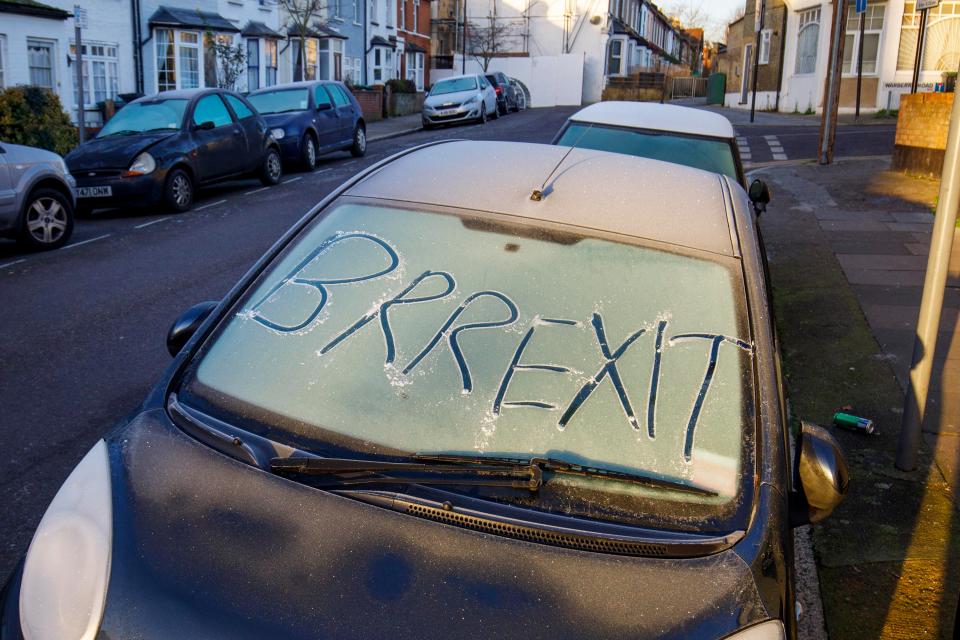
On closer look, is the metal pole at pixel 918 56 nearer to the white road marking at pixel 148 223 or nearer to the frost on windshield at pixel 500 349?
the white road marking at pixel 148 223

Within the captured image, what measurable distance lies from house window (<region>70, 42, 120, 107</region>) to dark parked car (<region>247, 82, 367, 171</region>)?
5854 millimetres

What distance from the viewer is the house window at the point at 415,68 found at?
169 feet

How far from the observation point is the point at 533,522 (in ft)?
7.25

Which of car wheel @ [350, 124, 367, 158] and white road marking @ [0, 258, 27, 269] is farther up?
car wheel @ [350, 124, 367, 158]

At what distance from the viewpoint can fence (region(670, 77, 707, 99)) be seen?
6531cm

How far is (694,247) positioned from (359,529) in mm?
1419

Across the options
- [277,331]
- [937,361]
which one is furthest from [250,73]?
[277,331]

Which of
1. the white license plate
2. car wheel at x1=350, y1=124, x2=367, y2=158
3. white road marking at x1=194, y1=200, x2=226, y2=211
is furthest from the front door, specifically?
the white license plate

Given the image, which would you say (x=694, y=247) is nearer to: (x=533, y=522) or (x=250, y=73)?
(x=533, y=522)

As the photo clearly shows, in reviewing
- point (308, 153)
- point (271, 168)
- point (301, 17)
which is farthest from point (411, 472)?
point (301, 17)

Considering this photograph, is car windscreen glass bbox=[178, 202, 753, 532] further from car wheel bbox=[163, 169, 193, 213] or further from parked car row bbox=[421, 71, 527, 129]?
parked car row bbox=[421, 71, 527, 129]

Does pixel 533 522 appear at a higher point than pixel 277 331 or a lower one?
lower

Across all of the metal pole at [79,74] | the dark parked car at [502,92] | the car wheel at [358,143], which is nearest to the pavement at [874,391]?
the car wheel at [358,143]

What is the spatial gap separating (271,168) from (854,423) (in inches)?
531
